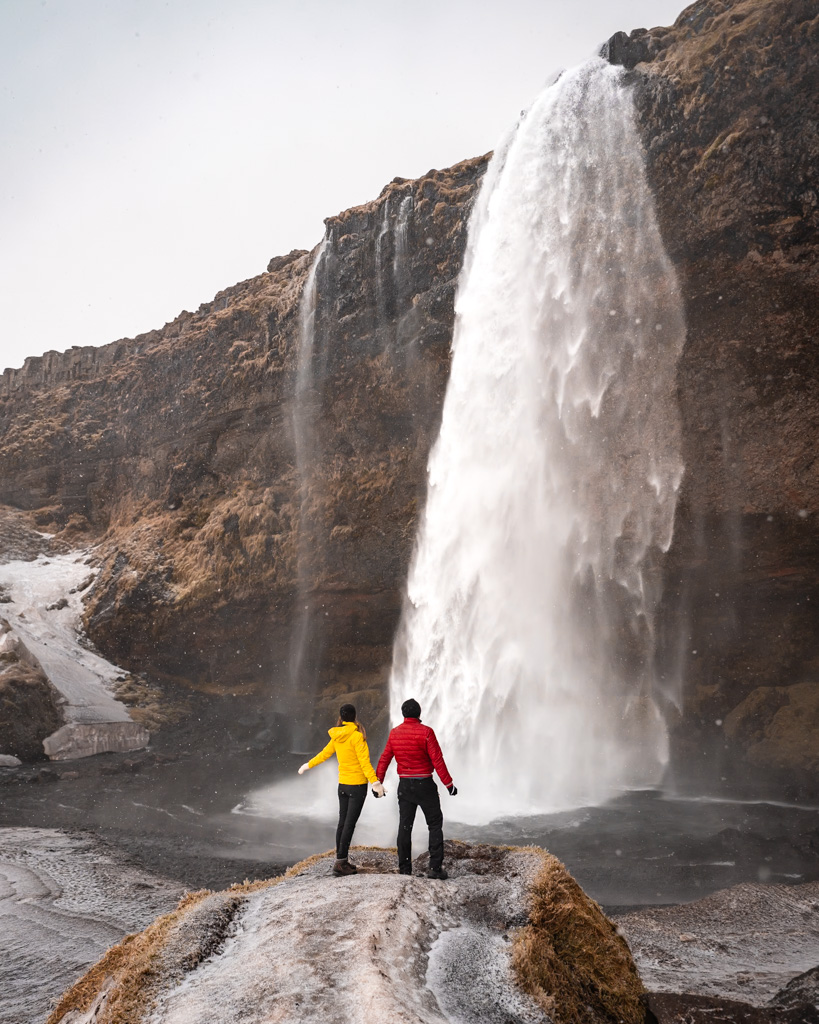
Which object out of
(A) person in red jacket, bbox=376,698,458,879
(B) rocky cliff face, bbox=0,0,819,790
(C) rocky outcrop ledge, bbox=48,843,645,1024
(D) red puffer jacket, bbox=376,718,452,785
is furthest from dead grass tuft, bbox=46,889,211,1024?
(B) rocky cliff face, bbox=0,0,819,790

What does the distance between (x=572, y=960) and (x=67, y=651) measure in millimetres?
28217

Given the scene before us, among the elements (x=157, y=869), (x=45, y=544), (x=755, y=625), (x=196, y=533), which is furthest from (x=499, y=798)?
(x=45, y=544)

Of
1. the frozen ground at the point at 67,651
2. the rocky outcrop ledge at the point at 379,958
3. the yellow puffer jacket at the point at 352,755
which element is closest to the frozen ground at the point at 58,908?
the rocky outcrop ledge at the point at 379,958

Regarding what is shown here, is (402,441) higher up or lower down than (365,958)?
higher up

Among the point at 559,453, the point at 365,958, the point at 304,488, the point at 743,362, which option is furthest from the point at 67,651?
the point at 365,958

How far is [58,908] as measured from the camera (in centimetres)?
891

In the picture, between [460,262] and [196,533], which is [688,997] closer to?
[460,262]

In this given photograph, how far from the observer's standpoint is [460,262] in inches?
918

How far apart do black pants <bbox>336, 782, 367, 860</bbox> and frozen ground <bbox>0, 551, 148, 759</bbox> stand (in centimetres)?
1904

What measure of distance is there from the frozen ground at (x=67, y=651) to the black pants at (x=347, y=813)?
750 inches

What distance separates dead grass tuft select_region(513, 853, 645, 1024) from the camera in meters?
4.24

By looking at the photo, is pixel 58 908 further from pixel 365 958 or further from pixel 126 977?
pixel 365 958

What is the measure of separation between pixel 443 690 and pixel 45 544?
25.5 metres

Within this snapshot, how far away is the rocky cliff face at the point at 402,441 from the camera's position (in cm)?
1847
